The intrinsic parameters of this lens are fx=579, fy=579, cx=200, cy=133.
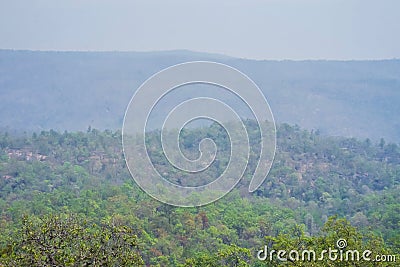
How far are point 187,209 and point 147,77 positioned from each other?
14422 centimetres

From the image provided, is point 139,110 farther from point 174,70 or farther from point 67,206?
point 67,206

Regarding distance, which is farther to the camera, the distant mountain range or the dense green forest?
the distant mountain range

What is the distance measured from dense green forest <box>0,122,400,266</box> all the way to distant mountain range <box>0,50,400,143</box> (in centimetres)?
7355

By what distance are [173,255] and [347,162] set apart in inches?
1327

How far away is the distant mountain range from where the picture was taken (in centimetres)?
13712

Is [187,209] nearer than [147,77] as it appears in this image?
Yes

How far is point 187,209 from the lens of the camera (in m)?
27.7

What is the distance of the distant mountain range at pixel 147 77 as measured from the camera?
5399 inches

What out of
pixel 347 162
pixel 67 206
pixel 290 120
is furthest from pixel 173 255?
pixel 290 120

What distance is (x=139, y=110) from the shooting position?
13812 mm

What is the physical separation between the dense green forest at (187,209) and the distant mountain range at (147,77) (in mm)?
73554

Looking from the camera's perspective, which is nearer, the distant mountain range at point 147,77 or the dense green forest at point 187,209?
the dense green forest at point 187,209

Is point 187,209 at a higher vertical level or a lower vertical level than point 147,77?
lower

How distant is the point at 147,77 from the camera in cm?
16975
